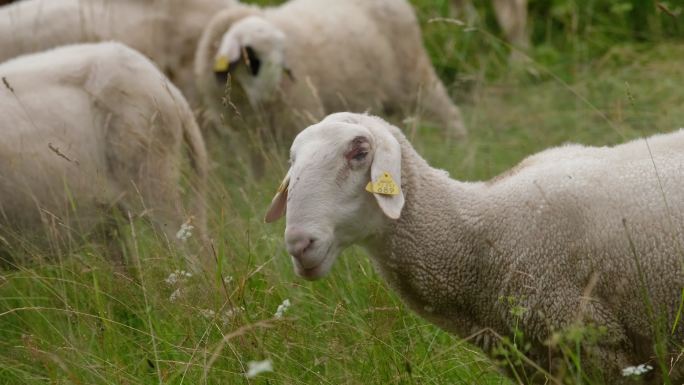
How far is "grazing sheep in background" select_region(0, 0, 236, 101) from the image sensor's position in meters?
6.38

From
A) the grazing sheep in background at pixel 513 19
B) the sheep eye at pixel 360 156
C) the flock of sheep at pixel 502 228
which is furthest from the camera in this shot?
the grazing sheep in background at pixel 513 19

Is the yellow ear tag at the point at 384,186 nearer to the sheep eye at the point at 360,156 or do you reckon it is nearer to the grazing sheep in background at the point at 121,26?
the sheep eye at the point at 360,156

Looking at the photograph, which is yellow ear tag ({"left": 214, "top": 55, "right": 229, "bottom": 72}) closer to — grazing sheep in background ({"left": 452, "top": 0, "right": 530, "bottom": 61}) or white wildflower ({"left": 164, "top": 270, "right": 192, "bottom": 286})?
white wildflower ({"left": 164, "top": 270, "right": 192, "bottom": 286})

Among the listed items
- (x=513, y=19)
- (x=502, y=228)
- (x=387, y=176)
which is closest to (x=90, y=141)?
(x=387, y=176)

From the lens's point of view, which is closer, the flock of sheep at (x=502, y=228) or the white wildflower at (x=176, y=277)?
the flock of sheep at (x=502, y=228)

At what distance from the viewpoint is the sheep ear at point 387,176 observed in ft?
9.75

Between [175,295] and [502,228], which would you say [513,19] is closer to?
[175,295]

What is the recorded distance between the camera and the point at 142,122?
181 inches

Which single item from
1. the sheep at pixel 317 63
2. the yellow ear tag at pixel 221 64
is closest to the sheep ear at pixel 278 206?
the sheep at pixel 317 63

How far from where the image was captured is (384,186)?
2979mm

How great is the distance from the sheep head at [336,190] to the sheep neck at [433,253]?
3.5 inches

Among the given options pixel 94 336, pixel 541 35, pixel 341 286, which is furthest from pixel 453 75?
pixel 94 336

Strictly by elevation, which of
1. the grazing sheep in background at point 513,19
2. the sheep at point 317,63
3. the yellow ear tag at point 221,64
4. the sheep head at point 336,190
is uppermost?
the sheep head at point 336,190

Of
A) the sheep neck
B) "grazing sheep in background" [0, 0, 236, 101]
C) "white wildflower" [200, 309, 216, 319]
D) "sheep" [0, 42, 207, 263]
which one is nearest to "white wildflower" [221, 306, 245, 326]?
"white wildflower" [200, 309, 216, 319]
